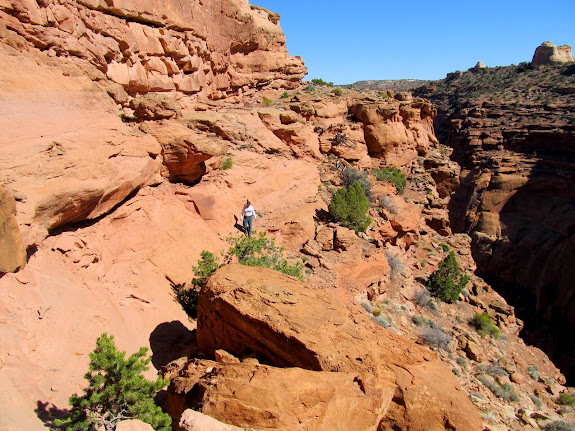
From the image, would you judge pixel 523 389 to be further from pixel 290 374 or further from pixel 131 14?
pixel 131 14

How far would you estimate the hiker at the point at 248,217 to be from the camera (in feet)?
36.8

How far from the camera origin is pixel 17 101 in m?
7.39

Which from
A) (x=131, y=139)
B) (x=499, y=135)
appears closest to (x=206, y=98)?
(x=131, y=139)

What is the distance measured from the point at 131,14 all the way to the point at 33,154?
8.21 m

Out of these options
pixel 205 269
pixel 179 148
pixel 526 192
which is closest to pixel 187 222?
pixel 179 148

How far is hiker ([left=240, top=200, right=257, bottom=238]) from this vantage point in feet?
36.8

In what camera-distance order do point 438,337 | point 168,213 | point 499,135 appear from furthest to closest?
point 499,135
point 438,337
point 168,213

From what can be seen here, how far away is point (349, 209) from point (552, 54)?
64831 mm

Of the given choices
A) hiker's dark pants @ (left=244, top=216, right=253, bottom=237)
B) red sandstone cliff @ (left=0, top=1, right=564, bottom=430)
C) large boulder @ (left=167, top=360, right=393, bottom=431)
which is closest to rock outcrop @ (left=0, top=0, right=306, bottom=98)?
red sandstone cliff @ (left=0, top=1, right=564, bottom=430)

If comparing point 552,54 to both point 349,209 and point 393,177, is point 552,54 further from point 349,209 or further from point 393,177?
point 349,209

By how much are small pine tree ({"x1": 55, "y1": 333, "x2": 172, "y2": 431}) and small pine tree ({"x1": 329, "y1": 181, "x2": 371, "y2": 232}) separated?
938 centimetres

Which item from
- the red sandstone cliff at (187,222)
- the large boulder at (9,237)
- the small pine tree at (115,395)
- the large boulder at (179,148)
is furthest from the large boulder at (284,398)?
the large boulder at (179,148)

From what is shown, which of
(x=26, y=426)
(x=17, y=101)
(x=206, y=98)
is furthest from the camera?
(x=206, y=98)

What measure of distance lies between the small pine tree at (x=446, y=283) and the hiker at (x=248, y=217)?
8175mm
